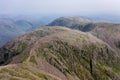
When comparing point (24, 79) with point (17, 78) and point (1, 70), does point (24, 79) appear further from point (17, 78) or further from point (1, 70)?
point (1, 70)

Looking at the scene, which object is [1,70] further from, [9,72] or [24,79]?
[24,79]

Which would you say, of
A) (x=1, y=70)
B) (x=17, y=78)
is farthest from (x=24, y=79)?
(x=1, y=70)

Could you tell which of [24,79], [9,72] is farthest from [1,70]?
[24,79]

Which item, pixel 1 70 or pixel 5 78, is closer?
pixel 5 78

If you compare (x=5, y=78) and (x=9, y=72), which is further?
(x=9, y=72)
